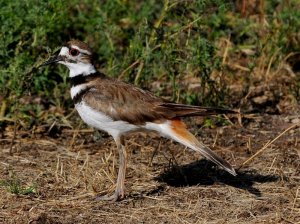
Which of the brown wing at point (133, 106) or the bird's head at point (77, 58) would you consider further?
the bird's head at point (77, 58)

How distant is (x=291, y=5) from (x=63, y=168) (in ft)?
13.1

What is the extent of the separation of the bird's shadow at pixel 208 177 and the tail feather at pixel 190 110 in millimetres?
686

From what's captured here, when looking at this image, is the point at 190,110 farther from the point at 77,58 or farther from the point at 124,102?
the point at 77,58

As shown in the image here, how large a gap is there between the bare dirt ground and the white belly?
51 cm

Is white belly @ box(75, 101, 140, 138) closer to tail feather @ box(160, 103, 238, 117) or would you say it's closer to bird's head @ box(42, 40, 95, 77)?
tail feather @ box(160, 103, 238, 117)

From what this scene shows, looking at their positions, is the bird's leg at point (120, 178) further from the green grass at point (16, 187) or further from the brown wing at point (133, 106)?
the green grass at point (16, 187)

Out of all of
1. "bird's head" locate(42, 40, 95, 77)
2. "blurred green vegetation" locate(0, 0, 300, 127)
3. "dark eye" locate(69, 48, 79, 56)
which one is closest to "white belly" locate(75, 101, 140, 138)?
"bird's head" locate(42, 40, 95, 77)

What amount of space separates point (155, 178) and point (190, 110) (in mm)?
913

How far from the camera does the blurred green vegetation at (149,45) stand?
7.93m

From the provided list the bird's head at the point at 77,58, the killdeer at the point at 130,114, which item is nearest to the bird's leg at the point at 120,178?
the killdeer at the point at 130,114

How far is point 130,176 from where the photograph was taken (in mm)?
7191

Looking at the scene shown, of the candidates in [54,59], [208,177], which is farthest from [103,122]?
[208,177]

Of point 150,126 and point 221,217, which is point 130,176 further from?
point 221,217

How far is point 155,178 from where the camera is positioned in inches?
280
